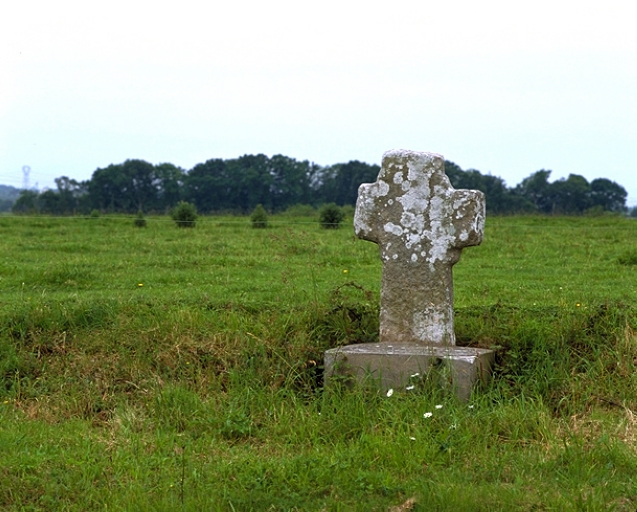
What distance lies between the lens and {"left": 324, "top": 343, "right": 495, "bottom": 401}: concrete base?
6.70 meters

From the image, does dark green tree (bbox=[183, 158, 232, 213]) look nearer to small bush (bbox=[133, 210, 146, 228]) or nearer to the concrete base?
small bush (bbox=[133, 210, 146, 228])

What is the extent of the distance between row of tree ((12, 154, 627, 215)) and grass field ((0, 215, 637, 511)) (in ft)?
101

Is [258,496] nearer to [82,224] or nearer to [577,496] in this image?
[577,496]

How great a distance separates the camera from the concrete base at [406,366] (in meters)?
6.70

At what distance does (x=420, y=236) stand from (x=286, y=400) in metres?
1.83

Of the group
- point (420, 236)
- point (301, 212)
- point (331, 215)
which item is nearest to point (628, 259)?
point (420, 236)

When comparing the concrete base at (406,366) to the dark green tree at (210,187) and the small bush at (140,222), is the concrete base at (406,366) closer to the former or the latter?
the small bush at (140,222)

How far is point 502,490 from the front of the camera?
193 inches

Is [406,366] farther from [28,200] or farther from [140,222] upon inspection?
[28,200]

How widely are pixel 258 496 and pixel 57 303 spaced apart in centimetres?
461

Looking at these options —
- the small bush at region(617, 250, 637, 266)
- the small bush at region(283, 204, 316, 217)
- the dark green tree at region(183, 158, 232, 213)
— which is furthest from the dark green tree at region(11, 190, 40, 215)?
the small bush at region(617, 250, 637, 266)

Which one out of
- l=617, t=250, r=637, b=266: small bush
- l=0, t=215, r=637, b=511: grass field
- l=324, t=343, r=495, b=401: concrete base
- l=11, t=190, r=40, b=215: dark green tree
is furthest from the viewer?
l=11, t=190, r=40, b=215: dark green tree

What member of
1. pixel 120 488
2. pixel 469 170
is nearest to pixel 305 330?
pixel 120 488

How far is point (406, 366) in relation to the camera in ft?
22.5
